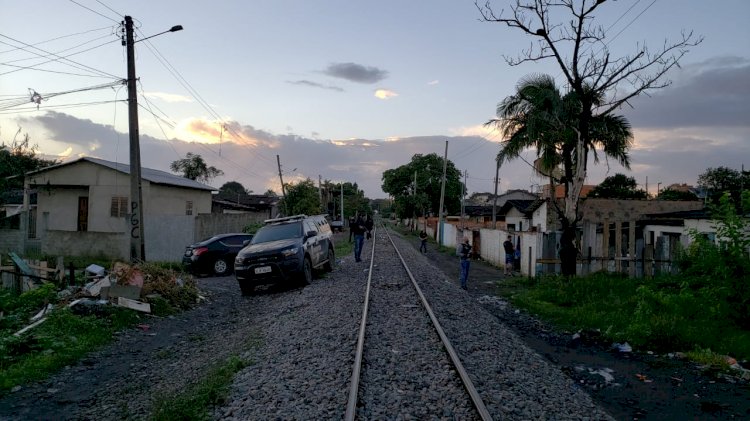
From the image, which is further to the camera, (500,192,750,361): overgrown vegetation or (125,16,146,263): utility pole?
(125,16,146,263): utility pole

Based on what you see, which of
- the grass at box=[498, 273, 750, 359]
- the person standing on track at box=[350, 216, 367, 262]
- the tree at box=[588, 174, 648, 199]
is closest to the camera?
the grass at box=[498, 273, 750, 359]

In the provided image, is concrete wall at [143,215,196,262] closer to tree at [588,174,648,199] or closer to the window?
the window

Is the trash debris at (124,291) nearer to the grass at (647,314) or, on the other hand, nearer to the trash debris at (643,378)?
the grass at (647,314)

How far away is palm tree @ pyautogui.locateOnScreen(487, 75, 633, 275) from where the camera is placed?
14211 millimetres

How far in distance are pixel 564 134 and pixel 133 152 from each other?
12.9m

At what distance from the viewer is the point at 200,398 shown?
5.62 metres

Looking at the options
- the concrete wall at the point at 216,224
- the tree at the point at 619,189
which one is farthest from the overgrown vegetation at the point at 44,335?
the tree at the point at 619,189

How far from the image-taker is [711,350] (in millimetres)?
7891

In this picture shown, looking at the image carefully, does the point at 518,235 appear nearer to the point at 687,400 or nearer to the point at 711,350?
the point at 711,350

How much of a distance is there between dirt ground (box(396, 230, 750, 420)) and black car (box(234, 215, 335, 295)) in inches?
259

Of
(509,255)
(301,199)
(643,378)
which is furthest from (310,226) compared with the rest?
(301,199)

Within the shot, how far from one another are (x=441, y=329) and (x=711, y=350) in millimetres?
4079

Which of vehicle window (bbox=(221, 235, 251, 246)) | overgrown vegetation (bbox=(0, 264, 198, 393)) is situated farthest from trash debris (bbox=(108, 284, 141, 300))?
vehicle window (bbox=(221, 235, 251, 246))

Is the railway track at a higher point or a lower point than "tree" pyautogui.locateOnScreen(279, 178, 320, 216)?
lower
